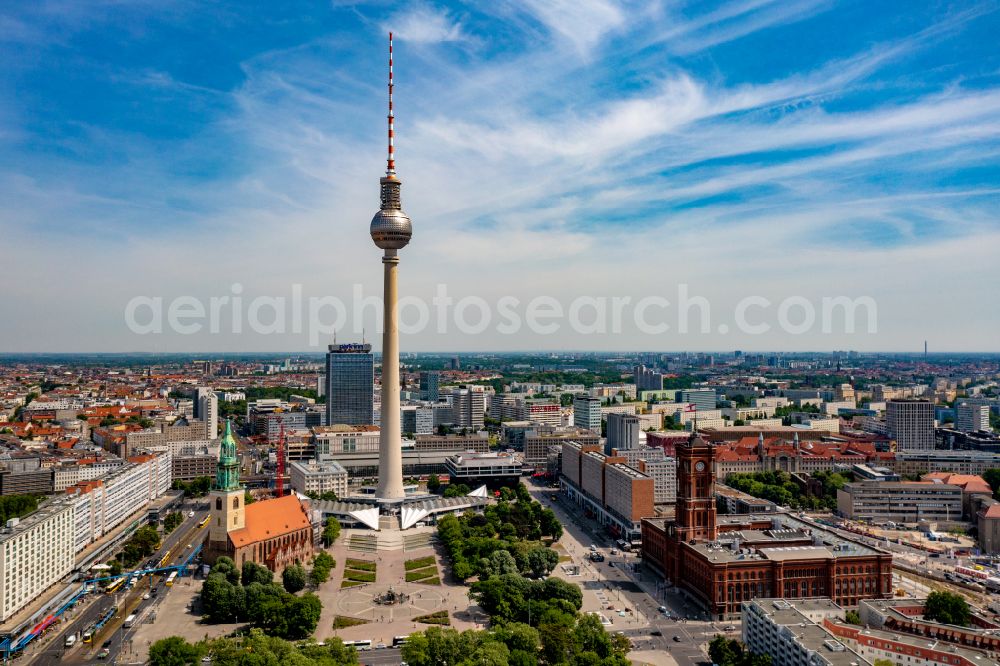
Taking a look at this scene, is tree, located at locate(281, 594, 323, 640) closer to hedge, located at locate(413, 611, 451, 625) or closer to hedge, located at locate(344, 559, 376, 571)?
hedge, located at locate(413, 611, 451, 625)

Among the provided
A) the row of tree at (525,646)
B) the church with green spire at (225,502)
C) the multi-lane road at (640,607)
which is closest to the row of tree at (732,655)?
the multi-lane road at (640,607)

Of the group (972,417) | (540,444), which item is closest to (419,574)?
(540,444)

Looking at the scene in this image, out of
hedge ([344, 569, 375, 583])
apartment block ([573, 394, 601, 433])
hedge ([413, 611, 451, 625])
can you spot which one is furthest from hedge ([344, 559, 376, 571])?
apartment block ([573, 394, 601, 433])

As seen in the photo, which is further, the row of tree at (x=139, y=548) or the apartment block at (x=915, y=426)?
the apartment block at (x=915, y=426)

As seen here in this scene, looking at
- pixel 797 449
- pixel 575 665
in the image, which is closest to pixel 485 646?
pixel 575 665

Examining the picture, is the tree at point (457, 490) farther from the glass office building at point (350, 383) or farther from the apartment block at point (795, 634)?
the glass office building at point (350, 383)

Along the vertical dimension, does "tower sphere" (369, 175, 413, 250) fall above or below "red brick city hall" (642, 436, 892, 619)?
above

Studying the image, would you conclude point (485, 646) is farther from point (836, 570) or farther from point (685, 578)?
point (836, 570)
